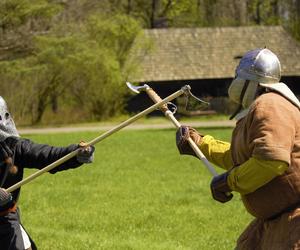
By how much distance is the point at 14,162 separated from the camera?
4.29 meters

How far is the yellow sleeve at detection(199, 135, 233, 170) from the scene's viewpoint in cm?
402

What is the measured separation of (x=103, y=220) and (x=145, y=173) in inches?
184

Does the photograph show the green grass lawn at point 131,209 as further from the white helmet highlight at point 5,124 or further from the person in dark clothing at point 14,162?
the white helmet highlight at point 5,124

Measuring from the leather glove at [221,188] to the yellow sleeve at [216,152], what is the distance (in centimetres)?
51

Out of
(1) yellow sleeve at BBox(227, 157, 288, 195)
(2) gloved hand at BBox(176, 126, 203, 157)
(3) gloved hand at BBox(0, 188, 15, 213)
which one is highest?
(1) yellow sleeve at BBox(227, 157, 288, 195)

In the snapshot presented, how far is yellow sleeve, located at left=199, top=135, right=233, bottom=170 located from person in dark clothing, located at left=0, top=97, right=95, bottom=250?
2.30ft

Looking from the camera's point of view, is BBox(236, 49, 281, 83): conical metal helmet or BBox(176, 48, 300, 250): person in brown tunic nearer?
BBox(176, 48, 300, 250): person in brown tunic

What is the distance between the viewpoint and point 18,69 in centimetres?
2516

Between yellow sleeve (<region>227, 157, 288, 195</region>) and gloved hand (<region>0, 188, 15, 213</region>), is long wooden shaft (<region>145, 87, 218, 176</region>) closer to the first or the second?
yellow sleeve (<region>227, 157, 288, 195</region>)

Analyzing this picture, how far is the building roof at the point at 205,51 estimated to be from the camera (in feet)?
118

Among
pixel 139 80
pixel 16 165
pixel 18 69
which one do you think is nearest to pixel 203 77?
pixel 139 80

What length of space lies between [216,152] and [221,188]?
641mm

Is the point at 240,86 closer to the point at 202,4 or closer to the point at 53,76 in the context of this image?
Result: the point at 53,76

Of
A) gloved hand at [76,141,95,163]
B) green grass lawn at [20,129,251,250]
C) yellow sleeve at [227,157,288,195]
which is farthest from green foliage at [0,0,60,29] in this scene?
yellow sleeve at [227,157,288,195]
